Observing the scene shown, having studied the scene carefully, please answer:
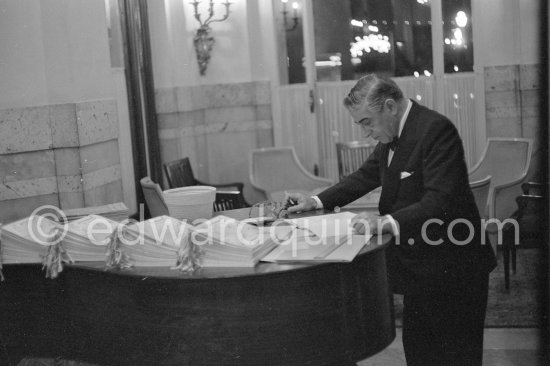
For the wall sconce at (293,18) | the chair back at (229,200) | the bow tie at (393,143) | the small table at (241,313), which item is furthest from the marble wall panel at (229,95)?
the small table at (241,313)

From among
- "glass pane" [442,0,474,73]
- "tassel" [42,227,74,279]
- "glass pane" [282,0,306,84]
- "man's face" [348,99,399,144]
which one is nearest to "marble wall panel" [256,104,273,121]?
"glass pane" [282,0,306,84]

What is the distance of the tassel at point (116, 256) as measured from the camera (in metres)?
2.74

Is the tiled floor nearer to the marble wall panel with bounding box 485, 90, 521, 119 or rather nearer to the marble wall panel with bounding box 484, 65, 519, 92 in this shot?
the marble wall panel with bounding box 485, 90, 521, 119

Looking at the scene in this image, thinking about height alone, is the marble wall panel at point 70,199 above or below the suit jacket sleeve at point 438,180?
below

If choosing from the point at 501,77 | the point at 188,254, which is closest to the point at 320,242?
the point at 188,254

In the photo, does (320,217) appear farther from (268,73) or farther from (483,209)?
(268,73)

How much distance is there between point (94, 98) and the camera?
594 centimetres

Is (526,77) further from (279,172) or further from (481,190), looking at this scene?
(279,172)

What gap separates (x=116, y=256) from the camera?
274 cm

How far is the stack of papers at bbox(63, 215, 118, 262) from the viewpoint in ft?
9.42

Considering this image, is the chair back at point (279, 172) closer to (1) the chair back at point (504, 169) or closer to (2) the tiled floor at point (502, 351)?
(1) the chair back at point (504, 169)

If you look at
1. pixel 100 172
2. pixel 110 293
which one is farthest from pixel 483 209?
pixel 110 293

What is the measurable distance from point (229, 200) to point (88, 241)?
4.13 metres

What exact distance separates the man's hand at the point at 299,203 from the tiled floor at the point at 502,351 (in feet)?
5.24
